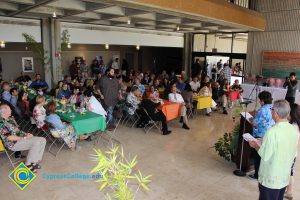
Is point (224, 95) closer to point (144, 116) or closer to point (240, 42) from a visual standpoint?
point (144, 116)

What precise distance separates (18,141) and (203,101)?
554 cm

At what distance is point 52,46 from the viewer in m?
9.52

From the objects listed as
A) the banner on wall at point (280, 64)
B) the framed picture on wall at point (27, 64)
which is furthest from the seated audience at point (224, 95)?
the framed picture on wall at point (27, 64)

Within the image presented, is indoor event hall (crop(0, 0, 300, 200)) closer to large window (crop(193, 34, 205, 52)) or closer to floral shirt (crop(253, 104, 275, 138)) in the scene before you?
floral shirt (crop(253, 104, 275, 138))

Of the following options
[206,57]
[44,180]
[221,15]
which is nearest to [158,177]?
[44,180]

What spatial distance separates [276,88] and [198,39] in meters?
6.28

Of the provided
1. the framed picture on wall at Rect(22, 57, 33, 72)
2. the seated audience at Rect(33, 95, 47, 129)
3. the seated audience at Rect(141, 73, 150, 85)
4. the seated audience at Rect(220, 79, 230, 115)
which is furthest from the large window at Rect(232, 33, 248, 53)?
the seated audience at Rect(33, 95, 47, 129)

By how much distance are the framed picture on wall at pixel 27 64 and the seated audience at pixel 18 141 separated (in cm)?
970

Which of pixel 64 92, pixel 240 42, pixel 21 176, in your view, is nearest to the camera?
pixel 21 176

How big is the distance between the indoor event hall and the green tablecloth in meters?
0.02

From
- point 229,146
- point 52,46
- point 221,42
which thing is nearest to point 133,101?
point 229,146

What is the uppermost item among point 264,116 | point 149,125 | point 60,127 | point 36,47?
point 36,47

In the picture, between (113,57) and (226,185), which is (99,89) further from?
(113,57)

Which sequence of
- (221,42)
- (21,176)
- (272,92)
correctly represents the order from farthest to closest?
(221,42) → (272,92) → (21,176)
